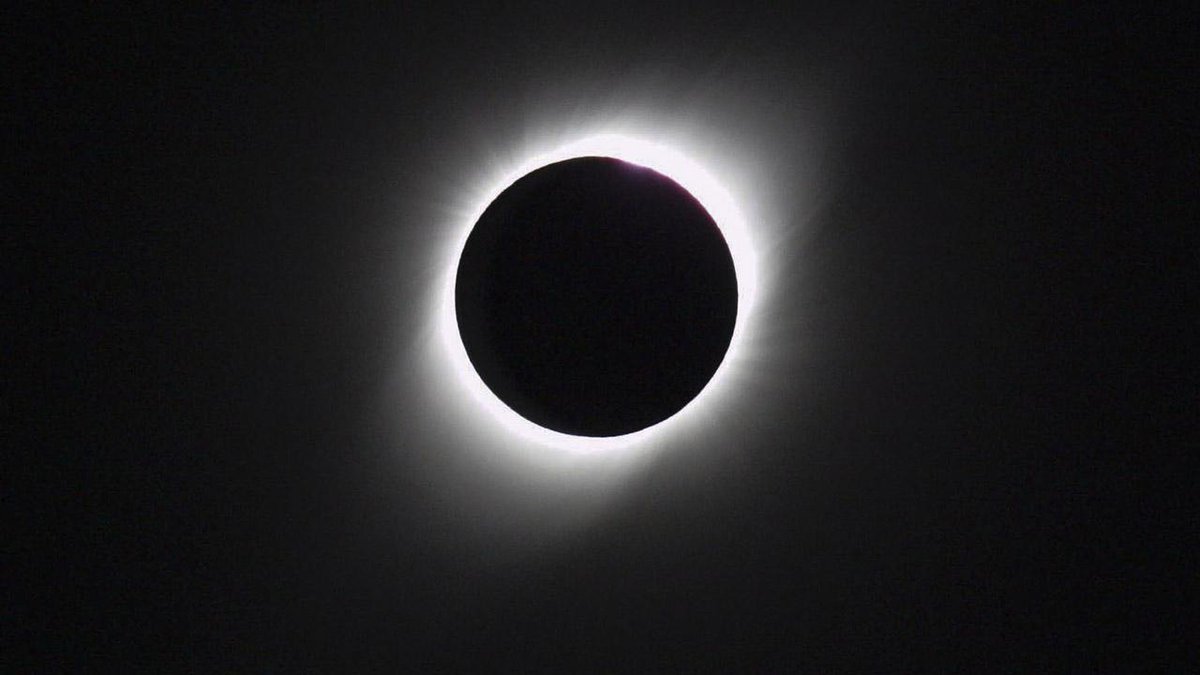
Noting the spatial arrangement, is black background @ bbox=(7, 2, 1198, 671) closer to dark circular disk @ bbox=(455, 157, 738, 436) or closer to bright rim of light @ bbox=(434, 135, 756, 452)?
bright rim of light @ bbox=(434, 135, 756, 452)

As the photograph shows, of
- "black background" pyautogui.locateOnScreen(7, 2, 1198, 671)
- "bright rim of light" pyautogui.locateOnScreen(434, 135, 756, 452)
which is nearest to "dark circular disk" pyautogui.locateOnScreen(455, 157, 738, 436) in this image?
"bright rim of light" pyautogui.locateOnScreen(434, 135, 756, 452)

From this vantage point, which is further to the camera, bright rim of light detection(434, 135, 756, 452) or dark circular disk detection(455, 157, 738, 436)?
bright rim of light detection(434, 135, 756, 452)

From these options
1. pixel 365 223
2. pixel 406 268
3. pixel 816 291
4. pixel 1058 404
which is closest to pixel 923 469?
pixel 1058 404

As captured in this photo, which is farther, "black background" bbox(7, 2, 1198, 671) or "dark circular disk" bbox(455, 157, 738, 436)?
"black background" bbox(7, 2, 1198, 671)

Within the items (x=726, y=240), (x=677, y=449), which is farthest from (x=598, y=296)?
(x=677, y=449)

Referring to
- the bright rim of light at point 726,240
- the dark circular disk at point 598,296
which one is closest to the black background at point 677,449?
the bright rim of light at point 726,240

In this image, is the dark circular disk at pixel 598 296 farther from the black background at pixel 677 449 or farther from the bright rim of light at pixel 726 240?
the black background at pixel 677 449
